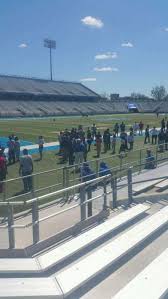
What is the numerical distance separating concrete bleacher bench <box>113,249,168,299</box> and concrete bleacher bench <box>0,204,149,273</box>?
104 cm

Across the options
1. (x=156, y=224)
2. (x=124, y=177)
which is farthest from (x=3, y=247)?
(x=124, y=177)

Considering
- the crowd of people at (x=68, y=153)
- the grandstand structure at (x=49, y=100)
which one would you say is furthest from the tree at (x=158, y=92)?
the crowd of people at (x=68, y=153)

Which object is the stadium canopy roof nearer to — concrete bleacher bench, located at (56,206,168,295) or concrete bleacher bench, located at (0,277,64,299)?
concrete bleacher bench, located at (56,206,168,295)

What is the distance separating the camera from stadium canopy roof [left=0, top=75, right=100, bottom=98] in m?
88.4

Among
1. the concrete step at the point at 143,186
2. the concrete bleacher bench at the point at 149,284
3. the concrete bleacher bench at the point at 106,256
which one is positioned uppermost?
the concrete step at the point at 143,186

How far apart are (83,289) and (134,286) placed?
604 millimetres

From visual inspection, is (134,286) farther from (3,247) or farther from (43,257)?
(3,247)

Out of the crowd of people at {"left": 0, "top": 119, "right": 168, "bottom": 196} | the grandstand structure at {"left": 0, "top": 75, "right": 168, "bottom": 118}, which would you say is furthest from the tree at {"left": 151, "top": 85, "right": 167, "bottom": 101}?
the crowd of people at {"left": 0, "top": 119, "right": 168, "bottom": 196}

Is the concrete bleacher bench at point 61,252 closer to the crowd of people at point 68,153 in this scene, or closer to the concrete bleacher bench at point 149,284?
the concrete bleacher bench at point 149,284

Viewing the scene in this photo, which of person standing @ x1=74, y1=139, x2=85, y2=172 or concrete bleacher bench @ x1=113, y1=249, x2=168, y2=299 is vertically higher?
person standing @ x1=74, y1=139, x2=85, y2=172

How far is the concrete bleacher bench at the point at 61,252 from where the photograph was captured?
16.3 ft

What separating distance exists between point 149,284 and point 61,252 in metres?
1.36

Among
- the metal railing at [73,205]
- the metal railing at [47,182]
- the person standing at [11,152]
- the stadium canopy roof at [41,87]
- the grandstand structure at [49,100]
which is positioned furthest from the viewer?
the stadium canopy roof at [41,87]

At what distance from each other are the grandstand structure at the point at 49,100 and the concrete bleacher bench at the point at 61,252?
62826 millimetres
